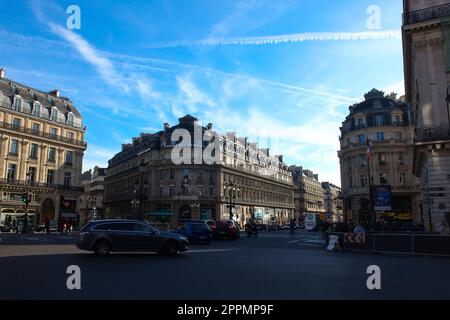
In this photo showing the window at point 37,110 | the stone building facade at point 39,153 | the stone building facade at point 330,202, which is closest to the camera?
the stone building facade at point 39,153

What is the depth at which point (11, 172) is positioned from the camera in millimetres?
53656

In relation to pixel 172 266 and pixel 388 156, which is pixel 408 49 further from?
pixel 388 156

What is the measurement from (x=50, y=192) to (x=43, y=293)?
178 feet

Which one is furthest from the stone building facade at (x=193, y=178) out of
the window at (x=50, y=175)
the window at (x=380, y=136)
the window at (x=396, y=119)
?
the window at (x=396, y=119)

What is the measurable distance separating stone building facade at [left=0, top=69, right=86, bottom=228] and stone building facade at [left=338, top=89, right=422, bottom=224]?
44.7 meters

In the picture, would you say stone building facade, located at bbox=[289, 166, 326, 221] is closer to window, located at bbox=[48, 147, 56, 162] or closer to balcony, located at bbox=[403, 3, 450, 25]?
window, located at bbox=[48, 147, 56, 162]

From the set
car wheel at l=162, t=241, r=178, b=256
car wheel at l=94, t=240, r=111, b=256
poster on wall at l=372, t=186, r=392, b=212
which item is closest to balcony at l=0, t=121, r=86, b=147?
car wheel at l=94, t=240, r=111, b=256

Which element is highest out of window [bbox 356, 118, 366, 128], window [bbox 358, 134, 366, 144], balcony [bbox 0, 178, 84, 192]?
window [bbox 356, 118, 366, 128]

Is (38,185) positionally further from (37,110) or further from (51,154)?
(37,110)

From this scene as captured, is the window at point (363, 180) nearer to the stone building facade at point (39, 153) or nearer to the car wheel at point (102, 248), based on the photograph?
the stone building facade at point (39, 153)

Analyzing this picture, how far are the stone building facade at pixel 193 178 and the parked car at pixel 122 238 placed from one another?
42726 mm

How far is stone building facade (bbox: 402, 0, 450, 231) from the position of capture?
980 inches

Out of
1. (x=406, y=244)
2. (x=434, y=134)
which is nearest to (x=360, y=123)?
(x=434, y=134)

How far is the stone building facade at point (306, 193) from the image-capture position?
122438mm
